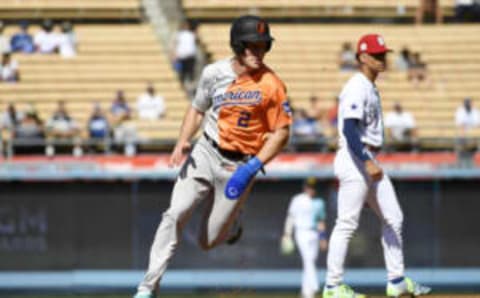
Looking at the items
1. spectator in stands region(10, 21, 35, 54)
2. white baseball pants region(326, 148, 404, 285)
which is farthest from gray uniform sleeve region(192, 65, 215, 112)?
spectator in stands region(10, 21, 35, 54)

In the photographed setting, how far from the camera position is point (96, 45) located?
66.8 feet

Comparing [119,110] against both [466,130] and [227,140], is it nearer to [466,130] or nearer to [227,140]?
[466,130]

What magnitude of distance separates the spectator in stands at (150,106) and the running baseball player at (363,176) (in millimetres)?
9694

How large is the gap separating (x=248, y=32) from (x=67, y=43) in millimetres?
12527

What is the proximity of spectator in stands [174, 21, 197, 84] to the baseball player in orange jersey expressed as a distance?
38.2 feet

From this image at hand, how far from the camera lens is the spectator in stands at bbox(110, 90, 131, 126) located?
59.3 feet

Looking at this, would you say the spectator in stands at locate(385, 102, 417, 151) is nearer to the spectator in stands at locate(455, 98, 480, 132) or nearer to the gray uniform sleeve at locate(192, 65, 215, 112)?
the spectator in stands at locate(455, 98, 480, 132)

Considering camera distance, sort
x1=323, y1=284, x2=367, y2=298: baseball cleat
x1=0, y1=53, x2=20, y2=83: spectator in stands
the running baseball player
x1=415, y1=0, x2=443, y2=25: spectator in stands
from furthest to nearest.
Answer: x1=415, y1=0, x2=443, y2=25: spectator in stands < x1=0, y1=53, x2=20, y2=83: spectator in stands < the running baseball player < x1=323, y1=284, x2=367, y2=298: baseball cleat

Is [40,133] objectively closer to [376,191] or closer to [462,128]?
[462,128]

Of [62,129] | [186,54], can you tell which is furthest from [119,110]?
[186,54]

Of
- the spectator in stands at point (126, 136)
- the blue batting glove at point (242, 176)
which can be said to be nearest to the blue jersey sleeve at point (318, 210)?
the spectator in stands at point (126, 136)

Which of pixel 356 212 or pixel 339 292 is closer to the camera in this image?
pixel 339 292

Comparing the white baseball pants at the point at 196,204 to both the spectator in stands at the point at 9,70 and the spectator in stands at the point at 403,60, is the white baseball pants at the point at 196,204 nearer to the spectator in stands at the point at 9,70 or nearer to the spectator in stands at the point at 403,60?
the spectator in stands at the point at 9,70

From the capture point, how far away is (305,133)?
1772 centimetres
